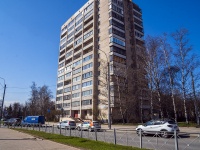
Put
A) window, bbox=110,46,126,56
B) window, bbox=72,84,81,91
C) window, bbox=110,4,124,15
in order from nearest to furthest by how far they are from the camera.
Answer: window, bbox=110,46,126,56, window, bbox=110,4,124,15, window, bbox=72,84,81,91

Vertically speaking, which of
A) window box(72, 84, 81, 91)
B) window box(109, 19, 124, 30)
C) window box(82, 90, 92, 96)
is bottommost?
window box(82, 90, 92, 96)

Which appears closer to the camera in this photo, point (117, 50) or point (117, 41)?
point (117, 50)

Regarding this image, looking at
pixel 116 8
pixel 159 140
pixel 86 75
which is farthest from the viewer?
pixel 86 75

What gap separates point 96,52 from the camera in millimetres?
60438

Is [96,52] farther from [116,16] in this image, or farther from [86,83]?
[116,16]

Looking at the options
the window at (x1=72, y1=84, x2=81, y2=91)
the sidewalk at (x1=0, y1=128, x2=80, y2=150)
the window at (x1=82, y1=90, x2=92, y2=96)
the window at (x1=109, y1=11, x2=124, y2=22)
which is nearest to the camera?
the sidewalk at (x1=0, y1=128, x2=80, y2=150)

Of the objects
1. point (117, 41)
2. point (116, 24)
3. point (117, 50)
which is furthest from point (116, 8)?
point (117, 50)

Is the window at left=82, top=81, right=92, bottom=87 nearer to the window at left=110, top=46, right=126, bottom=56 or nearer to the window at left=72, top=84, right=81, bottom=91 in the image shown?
the window at left=72, top=84, right=81, bottom=91

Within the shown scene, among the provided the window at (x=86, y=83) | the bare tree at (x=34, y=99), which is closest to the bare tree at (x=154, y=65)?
the window at (x=86, y=83)

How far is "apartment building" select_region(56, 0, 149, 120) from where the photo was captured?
55062 millimetres

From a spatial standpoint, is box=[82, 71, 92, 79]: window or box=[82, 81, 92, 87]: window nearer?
box=[82, 81, 92, 87]: window

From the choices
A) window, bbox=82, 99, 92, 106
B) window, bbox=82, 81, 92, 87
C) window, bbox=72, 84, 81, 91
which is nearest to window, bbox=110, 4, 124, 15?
window, bbox=82, 81, 92, 87

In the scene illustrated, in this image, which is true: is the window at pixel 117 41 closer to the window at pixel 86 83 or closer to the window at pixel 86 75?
the window at pixel 86 75

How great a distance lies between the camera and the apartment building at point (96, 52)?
55.1 m
